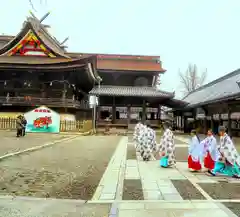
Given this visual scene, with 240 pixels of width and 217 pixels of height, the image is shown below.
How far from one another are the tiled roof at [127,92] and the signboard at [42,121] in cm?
867

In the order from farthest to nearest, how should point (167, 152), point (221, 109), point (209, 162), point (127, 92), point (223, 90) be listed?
1. point (127, 92)
2. point (223, 90)
3. point (221, 109)
4. point (167, 152)
5. point (209, 162)

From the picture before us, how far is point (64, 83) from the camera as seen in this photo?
96.5ft

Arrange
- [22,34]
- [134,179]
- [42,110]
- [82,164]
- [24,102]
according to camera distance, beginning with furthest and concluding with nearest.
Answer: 1. [22,34]
2. [24,102]
3. [42,110]
4. [82,164]
5. [134,179]

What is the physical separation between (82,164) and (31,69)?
20.8 m

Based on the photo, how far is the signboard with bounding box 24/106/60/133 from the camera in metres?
23.7

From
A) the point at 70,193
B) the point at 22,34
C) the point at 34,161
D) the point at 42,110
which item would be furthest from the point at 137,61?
the point at 70,193

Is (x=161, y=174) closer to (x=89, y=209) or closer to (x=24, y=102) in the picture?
(x=89, y=209)

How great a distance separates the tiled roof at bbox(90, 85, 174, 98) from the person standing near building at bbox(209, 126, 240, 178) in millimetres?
23805

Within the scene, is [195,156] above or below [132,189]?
above

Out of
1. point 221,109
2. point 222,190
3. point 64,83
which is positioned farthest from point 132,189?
point 64,83

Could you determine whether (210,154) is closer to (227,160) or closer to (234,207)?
(227,160)

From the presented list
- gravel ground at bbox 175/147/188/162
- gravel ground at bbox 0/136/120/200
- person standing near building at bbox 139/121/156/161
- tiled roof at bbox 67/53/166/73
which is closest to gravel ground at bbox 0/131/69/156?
gravel ground at bbox 0/136/120/200

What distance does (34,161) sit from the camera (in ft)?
32.3

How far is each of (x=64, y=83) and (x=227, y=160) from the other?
23471 millimetres
